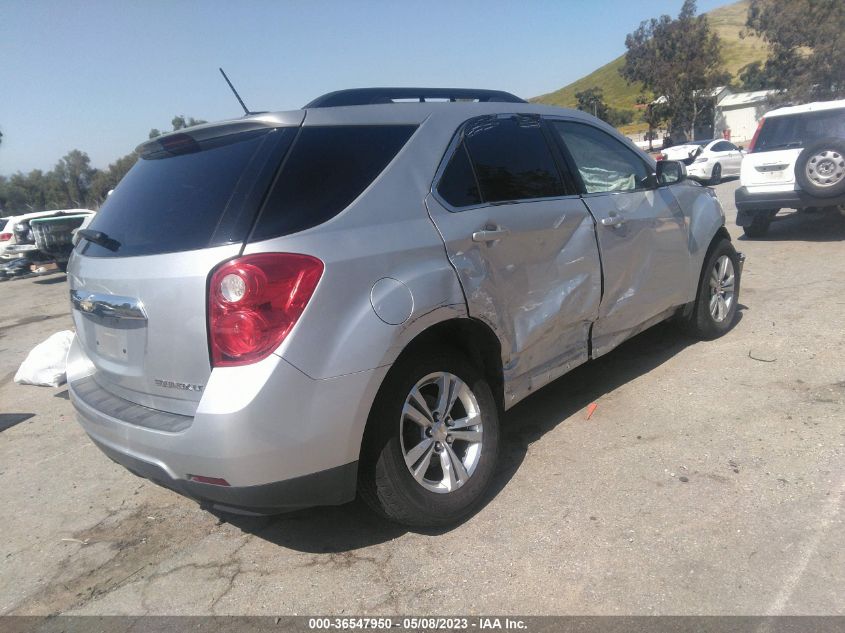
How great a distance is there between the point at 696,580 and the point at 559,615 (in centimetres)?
56

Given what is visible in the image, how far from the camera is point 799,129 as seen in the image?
27.5 feet

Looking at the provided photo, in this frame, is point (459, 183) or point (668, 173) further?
point (668, 173)

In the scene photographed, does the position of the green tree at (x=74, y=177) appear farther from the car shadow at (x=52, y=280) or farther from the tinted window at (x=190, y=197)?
the tinted window at (x=190, y=197)

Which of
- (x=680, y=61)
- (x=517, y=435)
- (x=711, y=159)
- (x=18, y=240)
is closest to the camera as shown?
(x=517, y=435)

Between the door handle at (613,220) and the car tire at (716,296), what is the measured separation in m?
1.29

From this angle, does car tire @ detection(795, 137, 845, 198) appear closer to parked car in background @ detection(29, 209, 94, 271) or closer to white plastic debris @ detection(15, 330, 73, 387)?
white plastic debris @ detection(15, 330, 73, 387)

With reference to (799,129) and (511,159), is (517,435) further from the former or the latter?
(799,129)

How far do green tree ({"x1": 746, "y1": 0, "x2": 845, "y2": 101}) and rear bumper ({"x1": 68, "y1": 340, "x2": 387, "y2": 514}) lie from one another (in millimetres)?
49841

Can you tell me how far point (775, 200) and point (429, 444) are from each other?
7421 millimetres

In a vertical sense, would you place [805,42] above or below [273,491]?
above

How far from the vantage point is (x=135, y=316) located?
2527mm

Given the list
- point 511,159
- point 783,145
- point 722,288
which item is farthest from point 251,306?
point 783,145

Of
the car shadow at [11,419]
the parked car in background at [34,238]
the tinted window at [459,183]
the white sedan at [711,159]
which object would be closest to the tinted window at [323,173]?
the tinted window at [459,183]

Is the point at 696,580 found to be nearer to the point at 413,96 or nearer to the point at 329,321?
the point at 329,321
